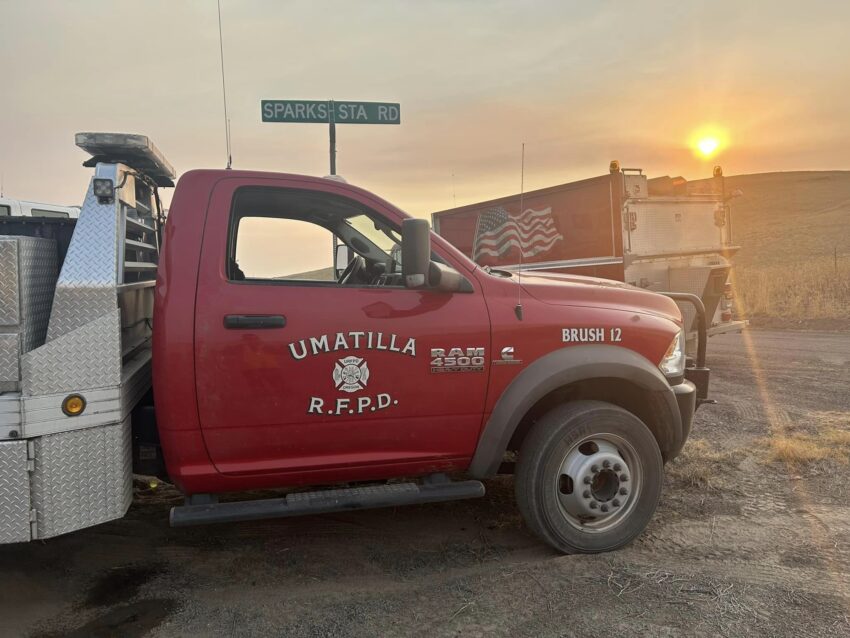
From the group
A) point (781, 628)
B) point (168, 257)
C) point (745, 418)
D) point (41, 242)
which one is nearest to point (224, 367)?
point (168, 257)

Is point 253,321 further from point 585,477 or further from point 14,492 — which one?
point 585,477

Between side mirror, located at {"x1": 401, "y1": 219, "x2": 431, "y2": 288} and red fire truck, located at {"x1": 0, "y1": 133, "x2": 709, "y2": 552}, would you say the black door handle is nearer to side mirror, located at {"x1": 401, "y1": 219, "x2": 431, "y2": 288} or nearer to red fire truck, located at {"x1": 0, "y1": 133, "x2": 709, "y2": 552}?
red fire truck, located at {"x1": 0, "y1": 133, "x2": 709, "y2": 552}

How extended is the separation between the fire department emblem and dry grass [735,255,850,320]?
14.1 m

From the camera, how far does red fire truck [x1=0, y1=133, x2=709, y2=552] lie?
114 inches

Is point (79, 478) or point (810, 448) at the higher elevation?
point (79, 478)

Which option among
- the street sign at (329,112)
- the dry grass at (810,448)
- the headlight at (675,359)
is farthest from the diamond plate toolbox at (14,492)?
the street sign at (329,112)

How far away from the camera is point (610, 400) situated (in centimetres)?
396

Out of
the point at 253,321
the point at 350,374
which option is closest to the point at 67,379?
the point at 253,321

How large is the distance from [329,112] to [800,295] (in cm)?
1406

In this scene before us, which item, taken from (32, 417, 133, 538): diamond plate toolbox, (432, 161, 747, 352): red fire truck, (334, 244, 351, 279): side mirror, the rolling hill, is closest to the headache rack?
(32, 417, 133, 538): diamond plate toolbox

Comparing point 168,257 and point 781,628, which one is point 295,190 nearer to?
point 168,257

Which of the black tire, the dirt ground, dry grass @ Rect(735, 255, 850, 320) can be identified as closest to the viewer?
the dirt ground

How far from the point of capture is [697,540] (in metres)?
3.78

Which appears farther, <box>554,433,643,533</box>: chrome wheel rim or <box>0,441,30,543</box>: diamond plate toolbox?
<box>554,433,643,533</box>: chrome wheel rim
